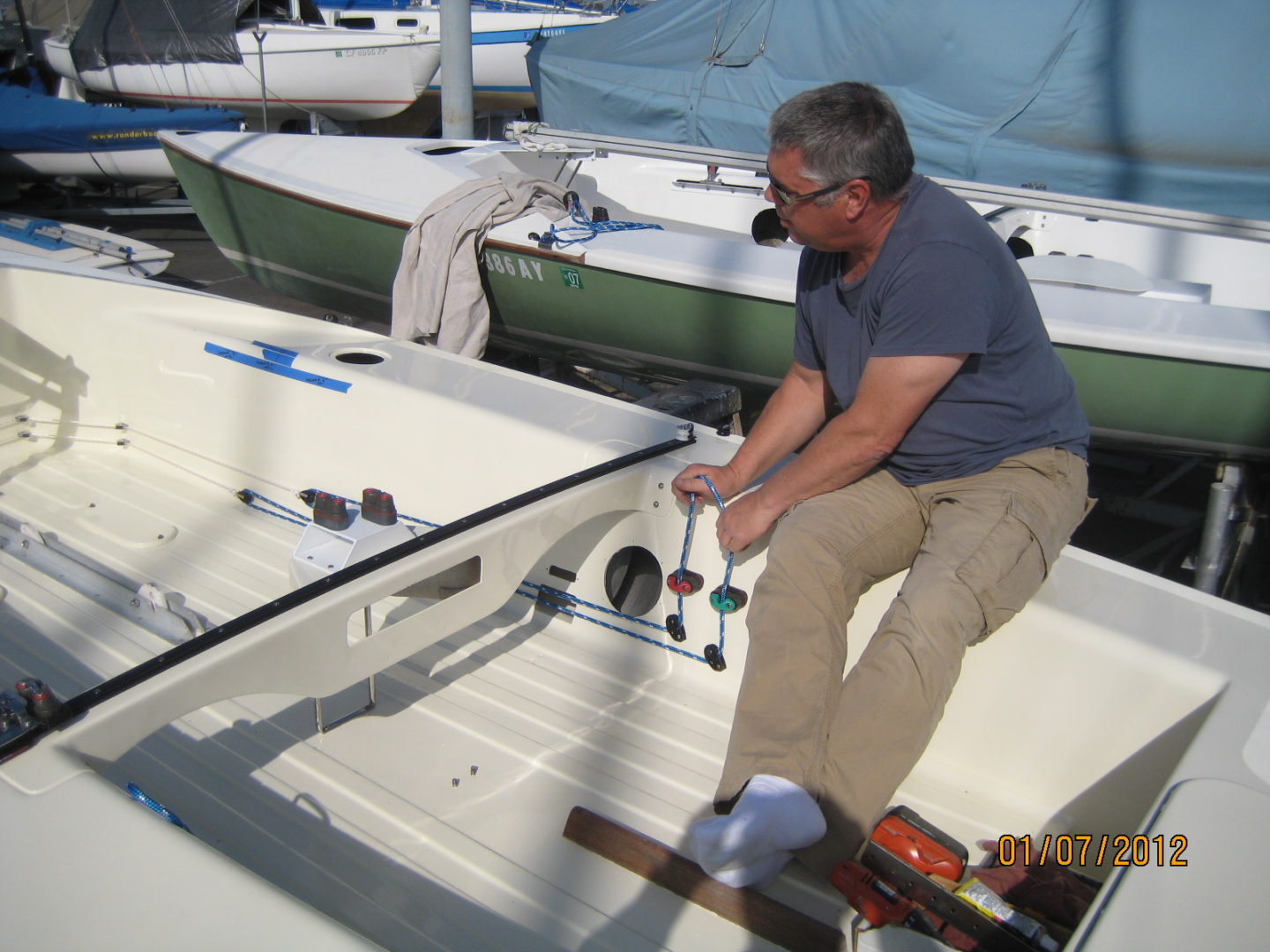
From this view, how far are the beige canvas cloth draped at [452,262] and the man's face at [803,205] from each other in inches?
111

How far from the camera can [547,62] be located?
16.5ft

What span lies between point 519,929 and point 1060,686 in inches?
40.5

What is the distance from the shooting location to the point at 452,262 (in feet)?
14.2

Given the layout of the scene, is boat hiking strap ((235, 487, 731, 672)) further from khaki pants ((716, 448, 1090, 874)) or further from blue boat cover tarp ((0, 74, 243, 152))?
blue boat cover tarp ((0, 74, 243, 152))

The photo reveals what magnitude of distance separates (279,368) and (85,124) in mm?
8555

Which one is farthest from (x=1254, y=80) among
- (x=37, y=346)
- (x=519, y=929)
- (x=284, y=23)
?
(x=284, y=23)

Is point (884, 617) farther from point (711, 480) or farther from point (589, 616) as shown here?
point (589, 616)

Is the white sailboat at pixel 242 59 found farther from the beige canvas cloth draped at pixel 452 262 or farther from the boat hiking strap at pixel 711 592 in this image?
the boat hiking strap at pixel 711 592

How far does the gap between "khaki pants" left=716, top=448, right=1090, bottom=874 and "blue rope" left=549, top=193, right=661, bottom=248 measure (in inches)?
104

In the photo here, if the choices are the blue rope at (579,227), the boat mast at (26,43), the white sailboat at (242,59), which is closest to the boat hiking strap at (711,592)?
Result: the blue rope at (579,227)

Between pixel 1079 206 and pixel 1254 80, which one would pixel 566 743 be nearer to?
pixel 1079 206

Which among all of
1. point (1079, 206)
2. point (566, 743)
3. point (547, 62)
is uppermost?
point (547, 62)

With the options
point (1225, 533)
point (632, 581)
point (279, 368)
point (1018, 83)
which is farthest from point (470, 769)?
point (1018, 83)

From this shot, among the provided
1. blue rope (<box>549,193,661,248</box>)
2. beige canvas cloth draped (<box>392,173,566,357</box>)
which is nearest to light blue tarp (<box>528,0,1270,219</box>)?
blue rope (<box>549,193,661,248</box>)
